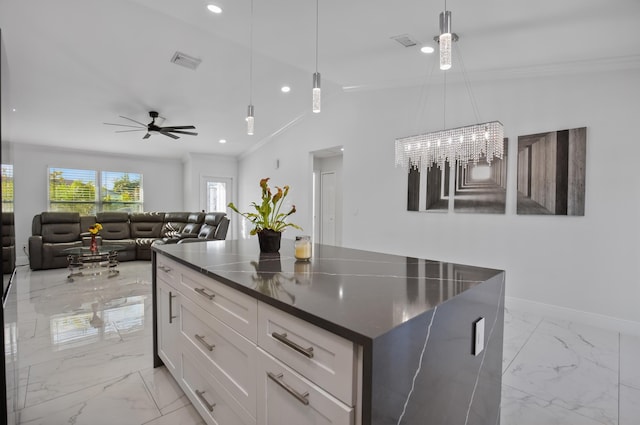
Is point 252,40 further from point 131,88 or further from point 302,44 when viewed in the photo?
point 131,88

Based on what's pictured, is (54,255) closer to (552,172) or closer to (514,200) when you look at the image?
(514,200)

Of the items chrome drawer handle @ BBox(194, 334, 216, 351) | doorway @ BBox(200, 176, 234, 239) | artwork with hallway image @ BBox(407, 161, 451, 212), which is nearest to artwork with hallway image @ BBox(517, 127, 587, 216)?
artwork with hallway image @ BBox(407, 161, 451, 212)

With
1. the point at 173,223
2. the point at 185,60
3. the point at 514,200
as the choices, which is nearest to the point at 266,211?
the point at 514,200

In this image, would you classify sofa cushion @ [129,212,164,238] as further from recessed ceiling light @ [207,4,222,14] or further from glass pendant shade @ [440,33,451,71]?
glass pendant shade @ [440,33,451,71]

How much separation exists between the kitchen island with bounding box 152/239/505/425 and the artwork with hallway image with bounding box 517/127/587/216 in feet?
7.67

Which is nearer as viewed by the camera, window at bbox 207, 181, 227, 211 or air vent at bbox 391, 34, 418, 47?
air vent at bbox 391, 34, 418, 47

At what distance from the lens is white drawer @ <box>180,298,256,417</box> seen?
1199 millimetres

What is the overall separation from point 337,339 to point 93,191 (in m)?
8.18

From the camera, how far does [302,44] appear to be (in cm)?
332

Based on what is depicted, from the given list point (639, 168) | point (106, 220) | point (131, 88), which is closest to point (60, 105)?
point (131, 88)

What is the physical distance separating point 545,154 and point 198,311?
3.53 m

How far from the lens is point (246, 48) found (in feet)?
12.4

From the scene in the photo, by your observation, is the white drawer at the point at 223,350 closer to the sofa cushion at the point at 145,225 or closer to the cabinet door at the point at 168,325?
the cabinet door at the point at 168,325

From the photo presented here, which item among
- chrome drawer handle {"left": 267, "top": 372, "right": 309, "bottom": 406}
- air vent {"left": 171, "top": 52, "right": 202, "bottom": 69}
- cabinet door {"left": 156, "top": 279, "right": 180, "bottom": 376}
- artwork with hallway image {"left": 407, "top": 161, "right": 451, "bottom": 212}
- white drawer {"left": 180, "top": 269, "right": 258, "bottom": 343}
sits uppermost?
air vent {"left": 171, "top": 52, "right": 202, "bottom": 69}
